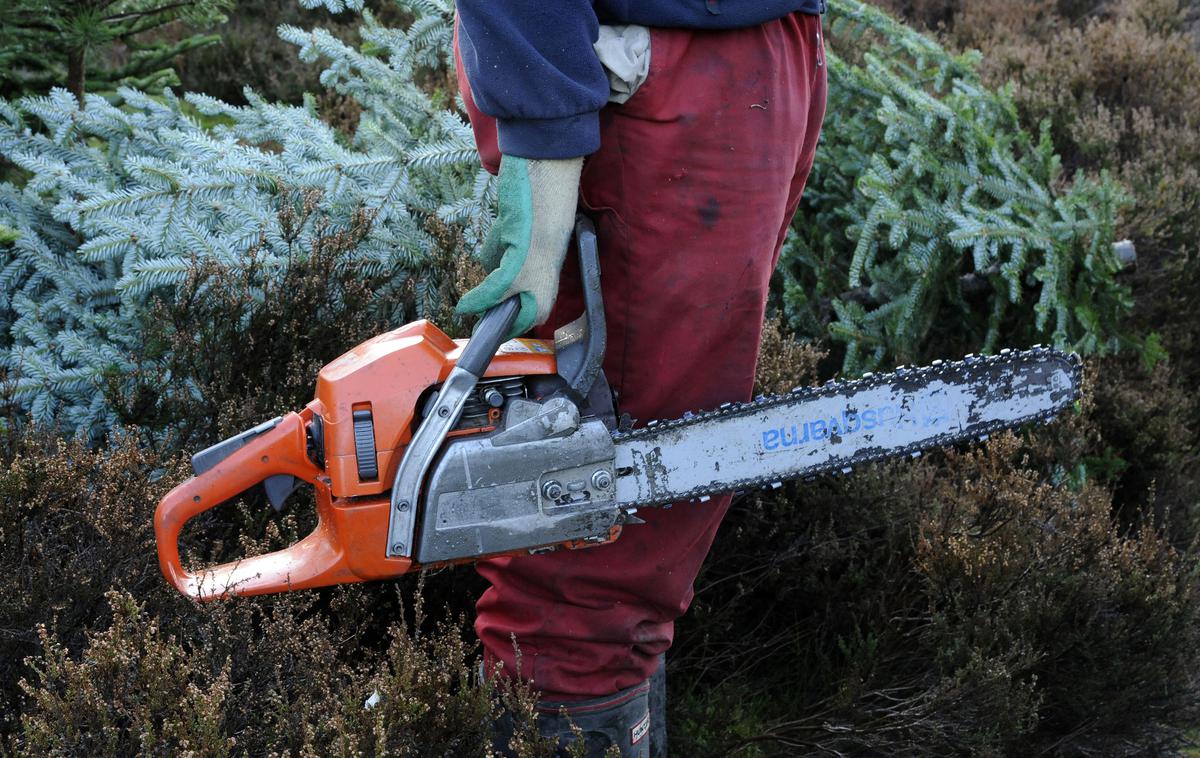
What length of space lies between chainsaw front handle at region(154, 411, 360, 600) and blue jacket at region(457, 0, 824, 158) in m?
0.63

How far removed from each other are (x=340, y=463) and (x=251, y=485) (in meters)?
0.21

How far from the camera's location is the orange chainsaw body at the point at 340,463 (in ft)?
5.88

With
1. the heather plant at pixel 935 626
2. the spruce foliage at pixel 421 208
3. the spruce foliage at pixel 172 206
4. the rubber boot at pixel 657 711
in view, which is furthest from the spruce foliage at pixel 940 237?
the rubber boot at pixel 657 711

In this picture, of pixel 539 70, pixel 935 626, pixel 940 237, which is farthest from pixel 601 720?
pixel 940 237

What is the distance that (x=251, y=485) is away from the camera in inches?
74.7

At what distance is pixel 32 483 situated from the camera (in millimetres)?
2281

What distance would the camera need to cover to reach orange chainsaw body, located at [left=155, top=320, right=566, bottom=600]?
1.79m

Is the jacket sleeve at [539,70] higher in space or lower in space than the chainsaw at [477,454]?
higher

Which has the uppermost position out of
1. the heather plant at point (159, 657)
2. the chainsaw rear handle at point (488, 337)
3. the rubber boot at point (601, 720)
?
the chainsaw rear handle at point (488, 337)

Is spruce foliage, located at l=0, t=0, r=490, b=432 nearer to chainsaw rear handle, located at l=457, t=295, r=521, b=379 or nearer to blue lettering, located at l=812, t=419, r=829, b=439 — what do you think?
chainsaw rear handle, located at l=457, t=295, r=521, b=379

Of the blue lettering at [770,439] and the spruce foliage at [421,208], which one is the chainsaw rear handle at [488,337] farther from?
the spruce foliage at [421,208]

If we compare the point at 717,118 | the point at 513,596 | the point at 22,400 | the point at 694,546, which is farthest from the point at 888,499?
the point at 22,400


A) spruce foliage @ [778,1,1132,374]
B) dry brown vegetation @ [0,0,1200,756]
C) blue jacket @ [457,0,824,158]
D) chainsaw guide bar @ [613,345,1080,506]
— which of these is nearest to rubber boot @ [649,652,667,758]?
dry brown vegetation @ [0,0,1200,756]

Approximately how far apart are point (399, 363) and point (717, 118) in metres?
0.65
